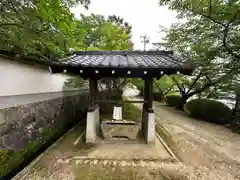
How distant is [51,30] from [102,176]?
344cm

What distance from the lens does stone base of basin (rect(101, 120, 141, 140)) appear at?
173 inches

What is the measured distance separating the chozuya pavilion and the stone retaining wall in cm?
117

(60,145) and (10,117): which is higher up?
(10,117)

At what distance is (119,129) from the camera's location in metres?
4.43

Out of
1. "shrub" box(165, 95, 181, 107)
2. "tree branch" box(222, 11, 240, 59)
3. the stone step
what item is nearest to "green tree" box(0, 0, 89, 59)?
the stone step

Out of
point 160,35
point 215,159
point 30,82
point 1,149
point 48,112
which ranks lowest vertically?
point 215,159

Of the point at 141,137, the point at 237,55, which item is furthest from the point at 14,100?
the point at 237,55

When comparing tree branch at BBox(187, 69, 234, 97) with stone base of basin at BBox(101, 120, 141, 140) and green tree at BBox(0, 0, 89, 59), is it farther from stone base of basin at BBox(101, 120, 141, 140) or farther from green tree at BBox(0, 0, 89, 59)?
green tree at BBox(0, 0, 89, 59)

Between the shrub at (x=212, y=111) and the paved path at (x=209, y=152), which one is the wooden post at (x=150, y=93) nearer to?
the paved path at (x=209, y=152)

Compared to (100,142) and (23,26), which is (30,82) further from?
(100,142)

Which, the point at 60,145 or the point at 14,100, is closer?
the point at 14,100

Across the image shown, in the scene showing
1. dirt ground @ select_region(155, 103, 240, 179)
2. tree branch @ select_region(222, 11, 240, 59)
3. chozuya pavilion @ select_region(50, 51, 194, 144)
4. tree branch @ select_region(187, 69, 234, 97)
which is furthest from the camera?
tree branch @ select_region(187, 69, 234, 97)

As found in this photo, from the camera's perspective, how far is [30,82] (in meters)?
3.80

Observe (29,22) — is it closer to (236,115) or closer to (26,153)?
(26,153)
